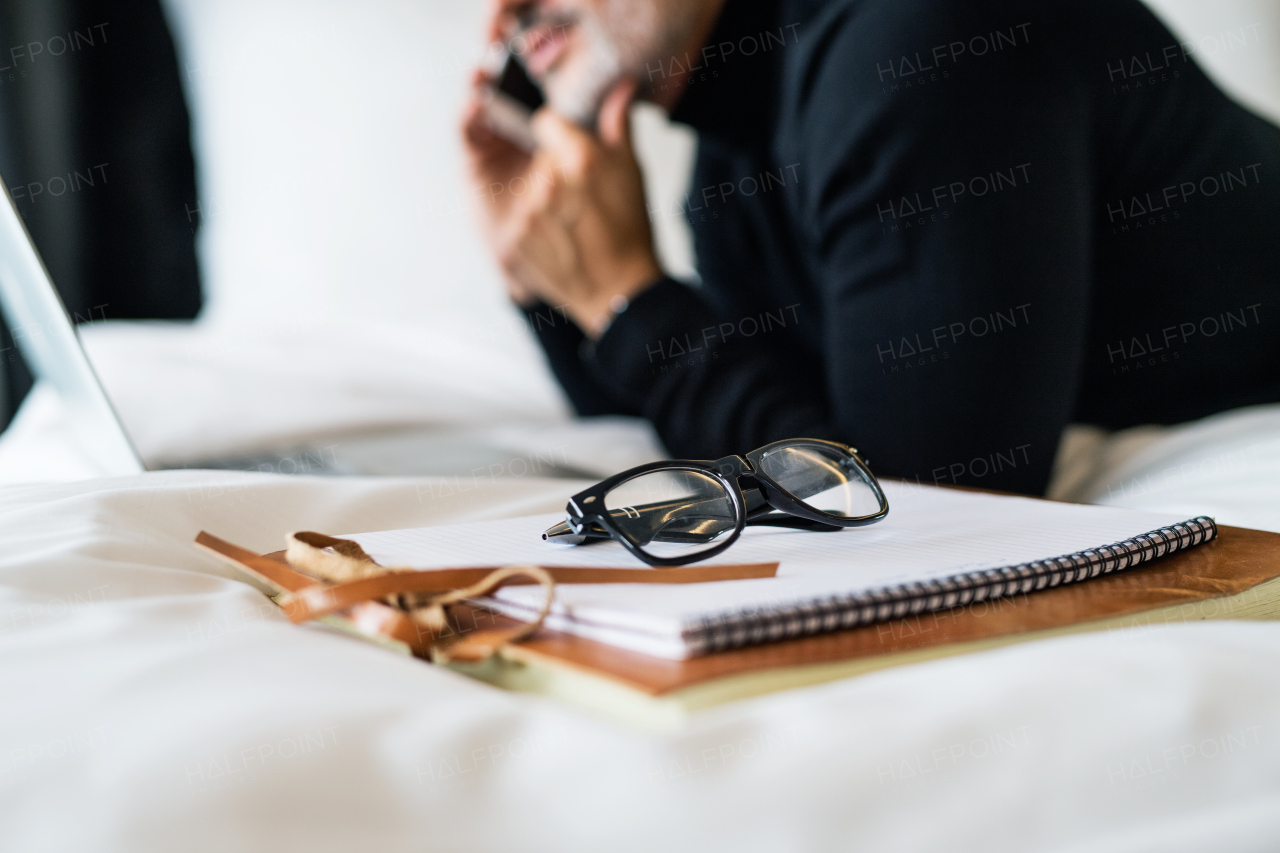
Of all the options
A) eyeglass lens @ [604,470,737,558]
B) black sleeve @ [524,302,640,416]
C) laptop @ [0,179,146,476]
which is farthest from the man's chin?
eyeglass lens @ [604,470,737,558]

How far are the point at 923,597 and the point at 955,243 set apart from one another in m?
0.40

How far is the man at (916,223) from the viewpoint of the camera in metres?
0.58

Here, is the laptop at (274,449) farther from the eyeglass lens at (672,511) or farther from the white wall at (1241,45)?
the white wall at (1241,45)

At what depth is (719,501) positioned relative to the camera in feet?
1.07

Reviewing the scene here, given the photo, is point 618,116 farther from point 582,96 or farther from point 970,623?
point 970,623

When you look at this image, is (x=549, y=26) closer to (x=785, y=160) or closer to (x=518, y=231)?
(x=518, y=231)

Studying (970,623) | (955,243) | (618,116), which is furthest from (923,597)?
(618,116)

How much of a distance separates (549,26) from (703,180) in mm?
252

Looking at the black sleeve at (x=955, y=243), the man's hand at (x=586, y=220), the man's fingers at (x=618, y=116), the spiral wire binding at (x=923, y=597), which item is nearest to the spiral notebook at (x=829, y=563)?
the spiral wire binding at (x=923, y=597)

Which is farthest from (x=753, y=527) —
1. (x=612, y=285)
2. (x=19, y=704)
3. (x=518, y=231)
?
(x=518, y=231)

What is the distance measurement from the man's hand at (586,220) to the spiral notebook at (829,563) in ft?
1.47

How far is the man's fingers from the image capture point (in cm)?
87

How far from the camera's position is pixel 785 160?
29.0 inches

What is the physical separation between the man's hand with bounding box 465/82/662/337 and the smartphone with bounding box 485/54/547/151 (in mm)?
36
